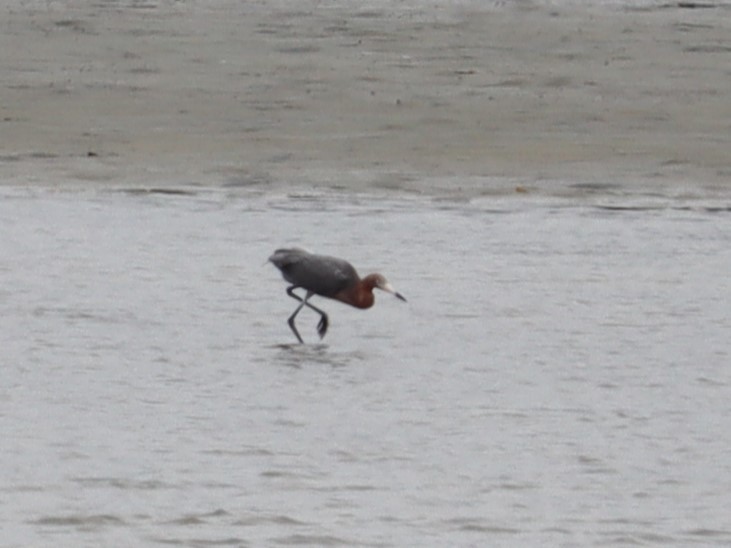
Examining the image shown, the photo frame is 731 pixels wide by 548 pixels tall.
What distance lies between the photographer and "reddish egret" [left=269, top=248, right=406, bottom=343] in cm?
979

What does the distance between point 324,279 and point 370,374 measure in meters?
1.14

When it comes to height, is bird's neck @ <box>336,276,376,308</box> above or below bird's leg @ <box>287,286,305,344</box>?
above

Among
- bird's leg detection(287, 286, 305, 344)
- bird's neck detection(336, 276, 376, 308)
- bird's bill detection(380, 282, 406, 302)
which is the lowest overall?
bird's leg detection(287, 286, 305, 344)

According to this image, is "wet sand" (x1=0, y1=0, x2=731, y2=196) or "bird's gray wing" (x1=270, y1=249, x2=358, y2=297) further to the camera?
"wet sand" (x1=0, y1=0, x2=731, y2=196)

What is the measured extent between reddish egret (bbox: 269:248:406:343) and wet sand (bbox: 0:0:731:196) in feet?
11.6

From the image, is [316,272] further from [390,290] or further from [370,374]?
[370,374]

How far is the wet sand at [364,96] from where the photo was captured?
13898 mm

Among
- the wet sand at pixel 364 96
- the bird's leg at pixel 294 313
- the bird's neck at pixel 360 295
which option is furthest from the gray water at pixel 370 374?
the wet sand at pixel 364 96

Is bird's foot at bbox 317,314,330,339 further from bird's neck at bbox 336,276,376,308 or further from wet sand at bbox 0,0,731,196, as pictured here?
wet sand at bbox 0,0,731,196

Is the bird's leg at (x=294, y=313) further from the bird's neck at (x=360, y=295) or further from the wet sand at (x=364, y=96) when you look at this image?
the wet sand at (x=364, y=96)

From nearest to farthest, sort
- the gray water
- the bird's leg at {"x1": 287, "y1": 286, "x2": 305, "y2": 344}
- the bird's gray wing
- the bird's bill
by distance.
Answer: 1. the gray water
2. the bird's bill
3. the bird's leg at {"x1": 287, "y1": 286, "x2": 305, "y2": 344}
4. the bird's gray wing

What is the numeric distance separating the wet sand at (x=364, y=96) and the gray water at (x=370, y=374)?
0.64 m

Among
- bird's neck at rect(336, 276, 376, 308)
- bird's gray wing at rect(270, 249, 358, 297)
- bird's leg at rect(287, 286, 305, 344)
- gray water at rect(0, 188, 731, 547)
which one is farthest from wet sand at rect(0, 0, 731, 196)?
bird's neck at rect(336, 276, 376, 308)

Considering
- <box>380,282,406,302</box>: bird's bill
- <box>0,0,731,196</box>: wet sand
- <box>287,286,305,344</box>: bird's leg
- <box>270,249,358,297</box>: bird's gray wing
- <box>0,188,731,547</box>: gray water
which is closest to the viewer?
<box>0,188,731,547</box>: gray water
